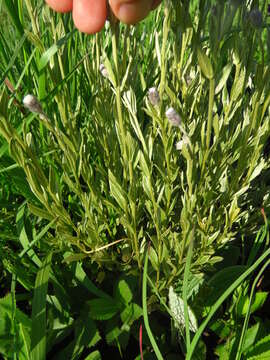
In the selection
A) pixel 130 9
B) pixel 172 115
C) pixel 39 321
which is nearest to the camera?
pixel 130 9

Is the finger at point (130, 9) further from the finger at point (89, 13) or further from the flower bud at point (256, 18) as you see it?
the flower bud at point (256, 18)

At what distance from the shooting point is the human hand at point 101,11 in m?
0.61

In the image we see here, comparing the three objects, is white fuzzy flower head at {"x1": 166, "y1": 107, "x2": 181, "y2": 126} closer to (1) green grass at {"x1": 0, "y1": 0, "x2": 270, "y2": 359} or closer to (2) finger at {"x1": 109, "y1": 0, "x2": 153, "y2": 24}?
(1) green grass at {"x1": 0, "y1": 0, "x2": 270, "y2": 359}

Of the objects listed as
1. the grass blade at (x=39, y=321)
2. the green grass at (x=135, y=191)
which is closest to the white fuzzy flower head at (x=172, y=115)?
the green grass at (x=135, y=191)

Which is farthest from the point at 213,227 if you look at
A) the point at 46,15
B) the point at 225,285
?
the point at 46,15

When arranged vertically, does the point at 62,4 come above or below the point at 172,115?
above

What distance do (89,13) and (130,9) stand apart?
0.21ft

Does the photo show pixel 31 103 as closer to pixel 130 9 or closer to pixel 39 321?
pixel 130 9

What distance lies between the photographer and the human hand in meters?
0.61

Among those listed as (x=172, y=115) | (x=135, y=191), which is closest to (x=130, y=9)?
(x=172, y=115)

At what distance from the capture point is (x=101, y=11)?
0.64m

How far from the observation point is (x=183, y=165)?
1.36 m

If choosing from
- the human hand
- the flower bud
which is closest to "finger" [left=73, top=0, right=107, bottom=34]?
the human hand

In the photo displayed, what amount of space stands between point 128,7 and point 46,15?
451 millimetres
